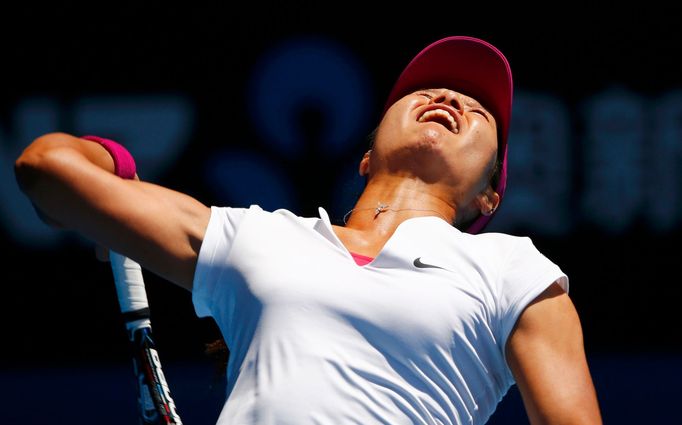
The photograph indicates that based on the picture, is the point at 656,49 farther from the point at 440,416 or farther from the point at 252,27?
the point at 440,416

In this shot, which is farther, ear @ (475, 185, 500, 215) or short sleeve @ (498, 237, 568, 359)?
ear @ (475, 185, 500, 215)

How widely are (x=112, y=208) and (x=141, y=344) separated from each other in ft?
1.13

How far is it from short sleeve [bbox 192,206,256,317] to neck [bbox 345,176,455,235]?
29 centimetres

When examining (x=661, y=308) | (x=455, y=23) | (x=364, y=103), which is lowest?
(x=661, y=308)

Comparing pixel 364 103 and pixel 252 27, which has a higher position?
pixel 252 27

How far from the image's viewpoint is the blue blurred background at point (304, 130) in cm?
275

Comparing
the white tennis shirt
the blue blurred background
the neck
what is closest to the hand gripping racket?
the white tennis shirt

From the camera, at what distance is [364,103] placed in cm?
281

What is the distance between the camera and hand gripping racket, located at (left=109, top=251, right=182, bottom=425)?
4.87ft

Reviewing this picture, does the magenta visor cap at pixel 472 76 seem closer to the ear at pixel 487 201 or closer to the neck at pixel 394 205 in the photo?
the ear at pixel 487 201

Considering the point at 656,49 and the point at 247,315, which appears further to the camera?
the point at 656,49

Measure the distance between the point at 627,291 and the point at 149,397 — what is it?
5.36ft

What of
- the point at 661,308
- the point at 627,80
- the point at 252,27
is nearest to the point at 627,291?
the point at 661,308

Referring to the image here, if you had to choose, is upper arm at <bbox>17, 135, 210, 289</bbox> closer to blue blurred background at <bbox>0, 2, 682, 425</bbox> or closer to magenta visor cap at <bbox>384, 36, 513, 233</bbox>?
magenta visor cap at <bbox>384, 36, 513, 233</bbox>
